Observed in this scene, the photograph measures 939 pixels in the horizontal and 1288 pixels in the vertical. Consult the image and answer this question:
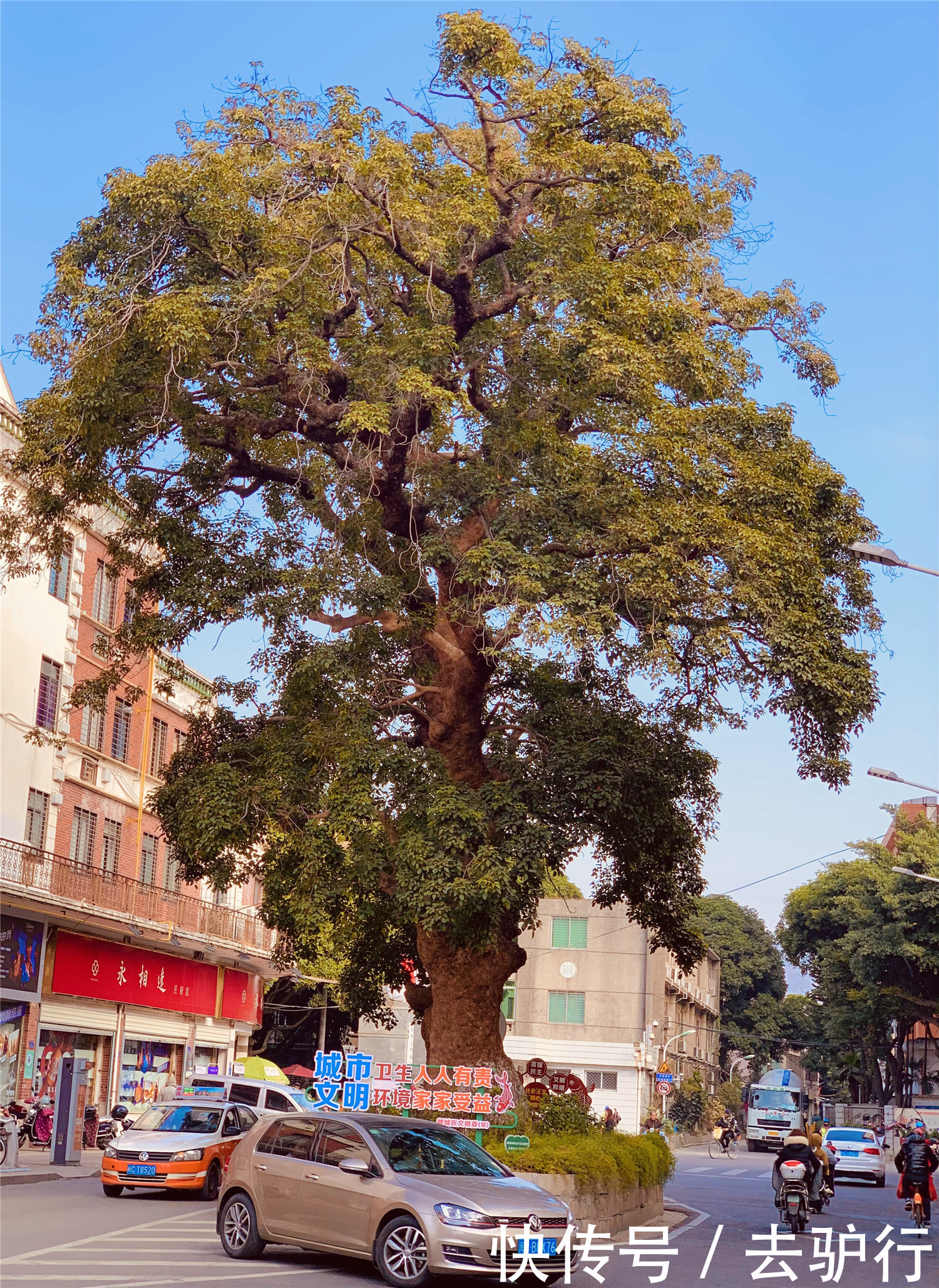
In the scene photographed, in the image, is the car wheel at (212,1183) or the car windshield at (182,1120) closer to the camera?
the car wheel at (212,1183)

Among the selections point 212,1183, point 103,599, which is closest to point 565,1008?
point 103,599

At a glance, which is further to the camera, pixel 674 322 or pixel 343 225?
pixel 674 322

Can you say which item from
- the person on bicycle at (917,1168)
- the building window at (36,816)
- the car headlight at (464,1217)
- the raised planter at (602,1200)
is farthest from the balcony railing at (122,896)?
the car headlight at (464,1217)

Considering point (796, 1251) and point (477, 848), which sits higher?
point (477, 848)

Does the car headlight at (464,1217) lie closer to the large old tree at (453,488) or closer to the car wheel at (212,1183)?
the large old tree at (453,488)

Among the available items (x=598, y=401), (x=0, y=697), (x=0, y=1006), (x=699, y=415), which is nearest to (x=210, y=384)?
(x=598, y=401)

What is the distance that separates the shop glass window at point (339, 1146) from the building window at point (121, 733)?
79.8ft

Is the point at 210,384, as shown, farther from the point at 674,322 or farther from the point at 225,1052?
the point at 225,1052

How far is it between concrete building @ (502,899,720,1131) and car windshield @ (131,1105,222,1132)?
39.5 m

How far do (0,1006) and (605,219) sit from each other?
1969cm

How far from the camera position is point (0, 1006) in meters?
29.4

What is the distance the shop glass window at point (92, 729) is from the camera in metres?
34.5

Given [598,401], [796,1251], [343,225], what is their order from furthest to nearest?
[598,401]
[343,225]
[796,1251]

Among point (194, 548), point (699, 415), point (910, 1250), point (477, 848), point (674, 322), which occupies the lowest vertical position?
point (910, 1250)
